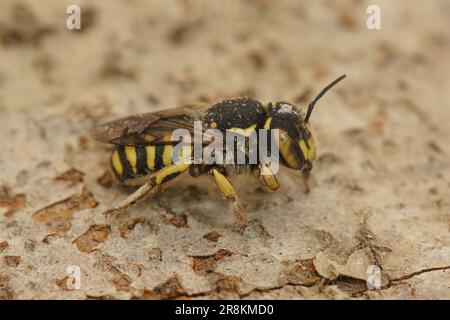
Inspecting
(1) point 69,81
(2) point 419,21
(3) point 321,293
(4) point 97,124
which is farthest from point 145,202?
(2) point 419,21

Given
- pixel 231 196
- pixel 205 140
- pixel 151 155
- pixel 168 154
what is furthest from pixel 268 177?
pixel 151 155

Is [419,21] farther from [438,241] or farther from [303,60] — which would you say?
[438,241]

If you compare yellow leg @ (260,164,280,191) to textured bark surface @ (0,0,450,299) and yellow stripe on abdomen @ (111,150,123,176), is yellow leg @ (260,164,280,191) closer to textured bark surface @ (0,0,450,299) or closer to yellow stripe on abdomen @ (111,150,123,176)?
textured bark surface @ (0,0,450,299)

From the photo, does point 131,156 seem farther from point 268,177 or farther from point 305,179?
point 305,179

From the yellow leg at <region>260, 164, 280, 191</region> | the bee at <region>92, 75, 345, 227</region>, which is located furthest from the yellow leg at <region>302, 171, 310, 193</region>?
the yellow leg at <region>260, 164, 280, 191</region>

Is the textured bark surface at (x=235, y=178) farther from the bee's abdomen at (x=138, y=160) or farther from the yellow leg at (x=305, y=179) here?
the bee's abdomen at (x=138, y=160)

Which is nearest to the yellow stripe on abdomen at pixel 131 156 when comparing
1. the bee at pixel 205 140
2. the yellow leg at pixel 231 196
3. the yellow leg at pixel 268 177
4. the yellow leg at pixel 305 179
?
the bee at pixel 205 140
